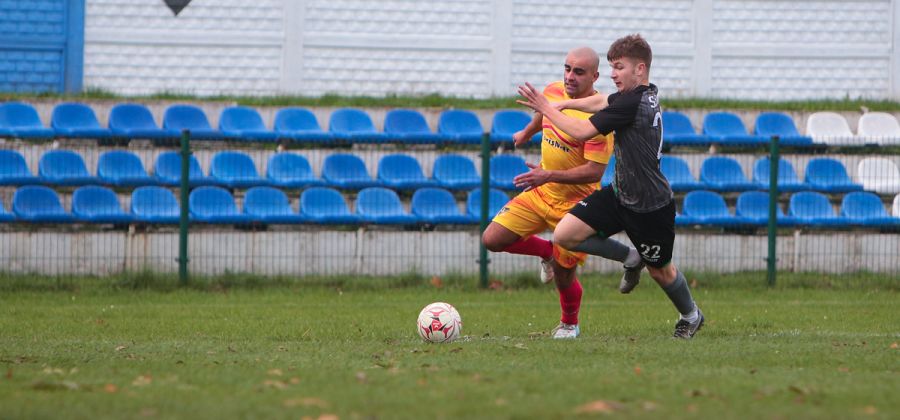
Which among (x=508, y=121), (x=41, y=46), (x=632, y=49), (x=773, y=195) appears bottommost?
(x=773, y=195)

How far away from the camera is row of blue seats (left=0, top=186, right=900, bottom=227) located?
1605cm

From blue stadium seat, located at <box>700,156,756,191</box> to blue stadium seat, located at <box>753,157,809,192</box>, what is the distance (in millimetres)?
195

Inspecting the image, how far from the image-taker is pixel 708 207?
57.0 feet

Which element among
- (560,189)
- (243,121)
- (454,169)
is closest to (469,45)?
(243,121)

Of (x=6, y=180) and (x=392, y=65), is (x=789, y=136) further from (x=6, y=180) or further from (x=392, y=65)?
(x=6, y=180)

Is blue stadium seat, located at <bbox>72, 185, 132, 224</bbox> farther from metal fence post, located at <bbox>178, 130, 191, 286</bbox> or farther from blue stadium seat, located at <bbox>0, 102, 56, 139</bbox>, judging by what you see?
blue stadium seat, located at <bbox>0, 102, 56, 139</bbox>

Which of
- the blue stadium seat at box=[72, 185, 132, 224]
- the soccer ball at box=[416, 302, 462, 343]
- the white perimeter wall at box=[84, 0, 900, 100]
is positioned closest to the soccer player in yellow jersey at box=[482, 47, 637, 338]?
the soccer ball at box=[416, 302, 462, 343]

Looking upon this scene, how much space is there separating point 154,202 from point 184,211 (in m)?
1.04

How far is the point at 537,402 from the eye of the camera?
18.8 feet

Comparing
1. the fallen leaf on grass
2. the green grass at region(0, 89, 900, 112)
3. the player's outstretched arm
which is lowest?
the fallen leaf on grass

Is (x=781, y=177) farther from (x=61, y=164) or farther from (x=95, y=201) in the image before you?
(x=61, y=164)

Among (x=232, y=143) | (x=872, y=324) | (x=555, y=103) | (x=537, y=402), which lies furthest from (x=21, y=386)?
(x=232, y=143)

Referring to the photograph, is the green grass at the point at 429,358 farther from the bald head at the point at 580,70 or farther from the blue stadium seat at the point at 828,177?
the blue stadium seat at the point at 828,177

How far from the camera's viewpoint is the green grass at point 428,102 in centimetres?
2007
